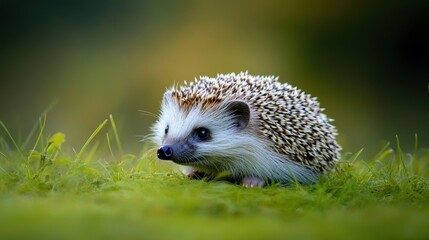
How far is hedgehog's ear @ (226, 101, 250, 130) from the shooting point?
12.6 ft

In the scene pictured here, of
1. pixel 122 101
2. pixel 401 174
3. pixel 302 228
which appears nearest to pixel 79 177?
pixel 302 228

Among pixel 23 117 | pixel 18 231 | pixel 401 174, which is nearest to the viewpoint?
pixel 18 231

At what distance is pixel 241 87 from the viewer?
403 centimetres

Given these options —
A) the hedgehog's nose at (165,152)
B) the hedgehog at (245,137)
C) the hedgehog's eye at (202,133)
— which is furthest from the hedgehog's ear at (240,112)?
the hedgehog's nose at (165,152)

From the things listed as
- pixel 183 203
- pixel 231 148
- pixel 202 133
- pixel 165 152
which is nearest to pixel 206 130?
pixel 202 133

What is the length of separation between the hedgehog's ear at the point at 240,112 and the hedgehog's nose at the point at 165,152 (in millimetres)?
463

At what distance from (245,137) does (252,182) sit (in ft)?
0.93

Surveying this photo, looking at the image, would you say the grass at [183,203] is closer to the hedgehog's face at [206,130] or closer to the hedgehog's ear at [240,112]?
the hedgehog's face at [206,130]

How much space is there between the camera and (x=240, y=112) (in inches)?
152

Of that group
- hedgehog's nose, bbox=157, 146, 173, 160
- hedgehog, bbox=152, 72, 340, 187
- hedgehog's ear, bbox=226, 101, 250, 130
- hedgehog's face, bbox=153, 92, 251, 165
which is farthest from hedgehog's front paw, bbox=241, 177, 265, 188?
hedgehog's nose, bbox=157, 146, 173, 160

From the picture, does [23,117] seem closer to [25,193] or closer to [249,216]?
[25,193]

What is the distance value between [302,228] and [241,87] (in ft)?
5.86

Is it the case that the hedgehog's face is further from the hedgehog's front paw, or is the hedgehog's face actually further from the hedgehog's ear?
the hedgehog's front paw

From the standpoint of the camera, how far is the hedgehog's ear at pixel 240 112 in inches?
151
